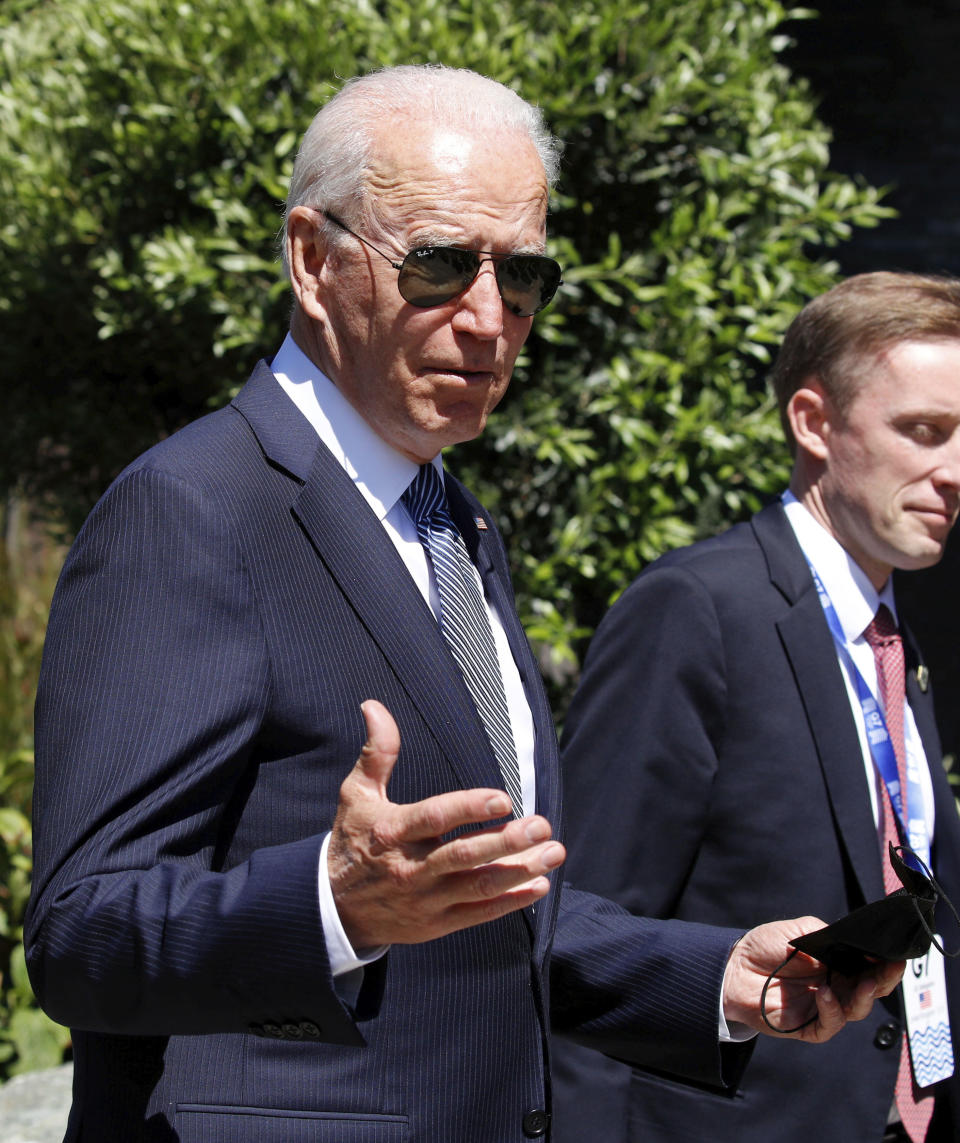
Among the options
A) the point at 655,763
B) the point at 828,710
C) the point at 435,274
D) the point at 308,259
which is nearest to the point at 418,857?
the point at 435,274

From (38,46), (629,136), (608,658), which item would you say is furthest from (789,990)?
(38,46)

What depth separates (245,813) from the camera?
1604mm

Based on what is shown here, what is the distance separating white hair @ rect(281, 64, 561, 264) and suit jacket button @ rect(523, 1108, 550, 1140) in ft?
4.29

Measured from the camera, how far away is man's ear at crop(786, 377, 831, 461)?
9.18ft

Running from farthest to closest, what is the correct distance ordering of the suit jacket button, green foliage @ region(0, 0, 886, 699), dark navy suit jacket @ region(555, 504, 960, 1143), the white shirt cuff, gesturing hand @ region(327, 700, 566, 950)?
green foliage @ region(0, 0, 886, 699) → dark navy suit jacket @ region(555, 504, 960, 1143) → the suit jacket button → the white shirt cuff → gesturing hand @ region(327, 700, 566, 950)

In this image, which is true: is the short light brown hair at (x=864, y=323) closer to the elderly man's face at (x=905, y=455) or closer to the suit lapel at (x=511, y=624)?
the elderly man's face at (x=905, y=455)

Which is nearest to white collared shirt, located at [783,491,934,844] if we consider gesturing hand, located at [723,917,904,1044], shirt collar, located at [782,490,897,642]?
shirt collar, located at [782,490,897,642]

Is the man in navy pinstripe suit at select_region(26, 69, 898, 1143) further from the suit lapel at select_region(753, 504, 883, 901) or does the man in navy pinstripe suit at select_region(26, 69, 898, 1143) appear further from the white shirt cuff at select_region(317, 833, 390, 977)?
the suit lapel at select_region(753, 504, 883, 901)

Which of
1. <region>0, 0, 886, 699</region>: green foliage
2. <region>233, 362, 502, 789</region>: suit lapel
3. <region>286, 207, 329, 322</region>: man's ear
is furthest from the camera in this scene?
<region>0, 0, 886, 699</region>: green foliage

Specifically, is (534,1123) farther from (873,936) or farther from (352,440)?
(352,440)

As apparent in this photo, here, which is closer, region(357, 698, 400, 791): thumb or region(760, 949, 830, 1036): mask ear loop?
region(357, 698, 400, 791): thumb

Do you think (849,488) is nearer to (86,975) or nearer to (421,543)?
(421,543)

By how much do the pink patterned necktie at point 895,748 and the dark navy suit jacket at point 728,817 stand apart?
0.07 meters

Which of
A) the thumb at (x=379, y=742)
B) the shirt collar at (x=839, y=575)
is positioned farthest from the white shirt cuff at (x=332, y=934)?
the shirt collar at (x=839, y=575)
